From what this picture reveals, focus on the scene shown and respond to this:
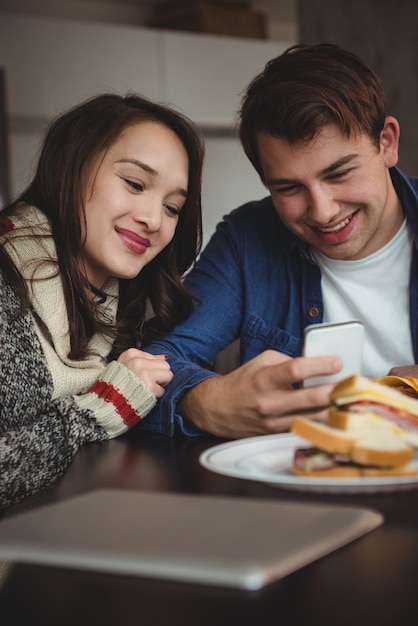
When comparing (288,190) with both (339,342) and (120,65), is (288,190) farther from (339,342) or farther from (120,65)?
(120,65)

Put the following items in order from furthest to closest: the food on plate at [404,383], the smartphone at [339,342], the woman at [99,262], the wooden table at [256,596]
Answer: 1. the woman at [99,262]
2. the food on plate at [404,383]
3. the smartphone at [339,342]
4. the wooden table at [256,596]

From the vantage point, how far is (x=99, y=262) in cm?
172

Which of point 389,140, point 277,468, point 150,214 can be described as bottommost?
point 277,468

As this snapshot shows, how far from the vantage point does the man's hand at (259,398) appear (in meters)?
1.10

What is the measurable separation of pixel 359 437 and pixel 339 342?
0.22m

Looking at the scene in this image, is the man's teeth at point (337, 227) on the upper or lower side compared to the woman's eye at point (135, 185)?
lower

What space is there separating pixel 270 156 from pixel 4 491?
91 centimetres

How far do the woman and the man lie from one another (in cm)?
8

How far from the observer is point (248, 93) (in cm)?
182

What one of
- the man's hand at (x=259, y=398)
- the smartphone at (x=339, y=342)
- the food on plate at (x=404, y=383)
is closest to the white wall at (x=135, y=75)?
the man's hand at (x=259, y=398)

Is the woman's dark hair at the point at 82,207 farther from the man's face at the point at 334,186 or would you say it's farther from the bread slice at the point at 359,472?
the bread slice at the point at 359,472

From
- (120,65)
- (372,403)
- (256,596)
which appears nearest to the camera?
(256,596)

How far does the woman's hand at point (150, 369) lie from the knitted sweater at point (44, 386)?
0.04ft

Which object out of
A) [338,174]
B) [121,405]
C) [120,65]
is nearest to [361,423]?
[121,405]
